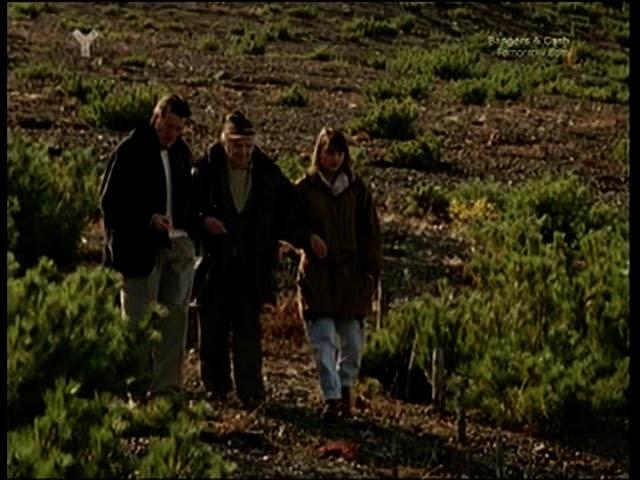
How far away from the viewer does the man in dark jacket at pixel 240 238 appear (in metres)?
6.07

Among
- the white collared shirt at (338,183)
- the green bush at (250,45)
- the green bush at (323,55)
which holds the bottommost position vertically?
the white collared shirt at (338,183)

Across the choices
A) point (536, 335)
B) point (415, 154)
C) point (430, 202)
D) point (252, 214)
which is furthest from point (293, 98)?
point (252, 214)

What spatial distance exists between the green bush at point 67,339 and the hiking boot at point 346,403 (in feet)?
4.82

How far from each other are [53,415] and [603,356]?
314 centimetres

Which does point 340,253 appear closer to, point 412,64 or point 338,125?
point 338,125

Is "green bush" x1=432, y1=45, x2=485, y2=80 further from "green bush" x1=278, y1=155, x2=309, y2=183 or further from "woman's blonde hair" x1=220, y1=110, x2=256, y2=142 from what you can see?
"woman's blonde hair" x1=220, y1=110, x2=256, y2=142

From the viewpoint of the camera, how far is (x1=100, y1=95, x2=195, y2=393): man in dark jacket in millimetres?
5758

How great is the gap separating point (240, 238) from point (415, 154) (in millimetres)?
8012

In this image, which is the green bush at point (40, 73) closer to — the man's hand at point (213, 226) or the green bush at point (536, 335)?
the green bush at point (536, 335)

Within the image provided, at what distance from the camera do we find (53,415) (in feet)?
14.0

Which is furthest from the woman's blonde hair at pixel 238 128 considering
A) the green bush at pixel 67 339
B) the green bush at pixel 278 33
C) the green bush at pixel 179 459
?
the green bush at pixel 278 33

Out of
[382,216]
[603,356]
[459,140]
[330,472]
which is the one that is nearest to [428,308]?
[603,356]
